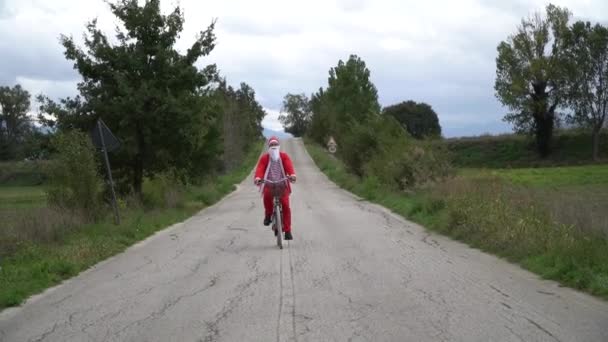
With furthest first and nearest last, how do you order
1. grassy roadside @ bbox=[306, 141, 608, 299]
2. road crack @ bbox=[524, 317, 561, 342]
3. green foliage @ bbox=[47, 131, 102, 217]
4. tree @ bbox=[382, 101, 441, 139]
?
tree @ bbox=[382, 101, 441, 139] < green foliage @ bbox=[47, 131, 102, 217] < grassy roadside @ bbox=[306, 141, 608, 299] < road crack @ bbox=[524, 317, 561, 342]

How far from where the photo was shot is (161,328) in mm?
7168

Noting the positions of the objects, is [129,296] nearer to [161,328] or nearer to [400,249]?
[161,328]

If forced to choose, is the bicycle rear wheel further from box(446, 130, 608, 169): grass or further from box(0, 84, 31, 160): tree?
box(0, 84, 31, 160): tree

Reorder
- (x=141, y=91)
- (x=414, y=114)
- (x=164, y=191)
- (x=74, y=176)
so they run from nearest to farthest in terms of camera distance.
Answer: (x=74, y=176) < (x=141, y=91) < (x=164, y=191) < (x=414, y=114)

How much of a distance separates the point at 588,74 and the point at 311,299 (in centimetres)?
6848

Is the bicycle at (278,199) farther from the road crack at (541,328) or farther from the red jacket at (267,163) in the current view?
the road crack at (541,328)

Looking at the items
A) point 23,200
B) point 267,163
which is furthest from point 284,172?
point 23,200

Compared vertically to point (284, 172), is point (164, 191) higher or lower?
lower

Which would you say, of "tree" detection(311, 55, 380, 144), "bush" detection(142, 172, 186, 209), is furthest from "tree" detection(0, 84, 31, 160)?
"bush" detection(142, 172, 186, 209)

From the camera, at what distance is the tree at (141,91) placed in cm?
2442

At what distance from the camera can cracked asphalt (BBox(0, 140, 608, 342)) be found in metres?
6.80

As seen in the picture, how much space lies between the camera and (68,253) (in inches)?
508

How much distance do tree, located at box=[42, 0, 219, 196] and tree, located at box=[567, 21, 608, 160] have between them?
52.0 metres

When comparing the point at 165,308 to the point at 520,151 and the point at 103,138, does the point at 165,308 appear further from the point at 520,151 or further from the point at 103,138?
the point at 520,151
